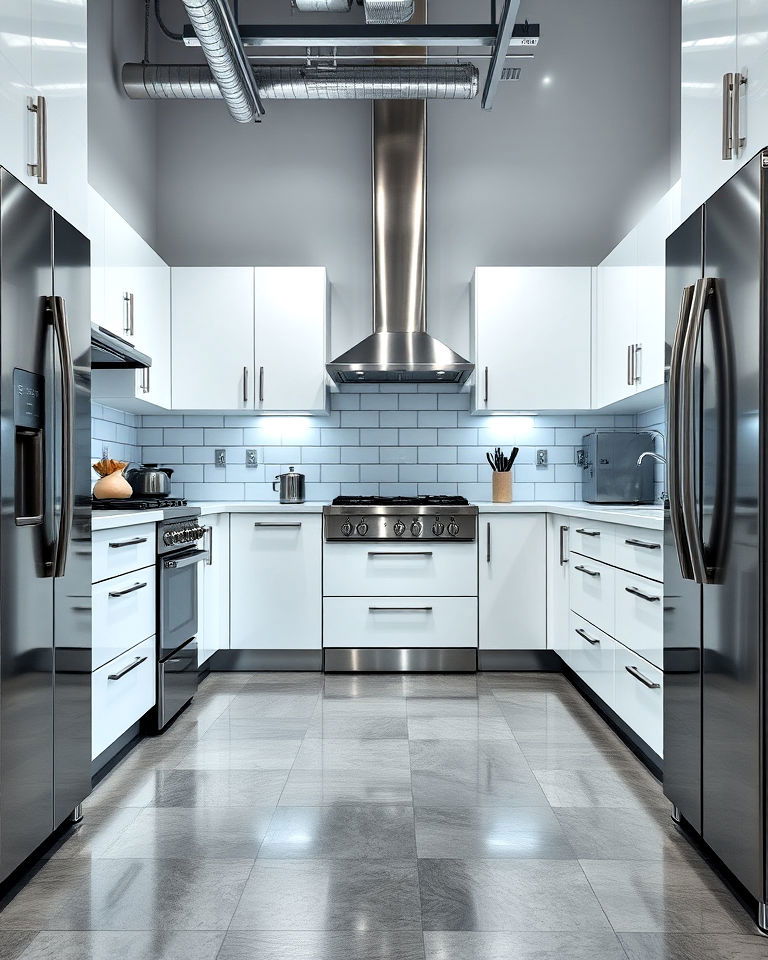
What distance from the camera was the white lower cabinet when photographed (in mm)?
3893

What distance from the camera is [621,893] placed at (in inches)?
73.0

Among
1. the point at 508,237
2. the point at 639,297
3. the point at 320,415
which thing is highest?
the point at 508,237

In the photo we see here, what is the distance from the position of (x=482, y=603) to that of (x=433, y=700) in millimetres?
728

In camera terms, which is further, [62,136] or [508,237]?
[508,237]

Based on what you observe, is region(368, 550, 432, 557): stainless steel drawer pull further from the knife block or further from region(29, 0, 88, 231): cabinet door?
region(29, 0, 88, 231): cabinet door

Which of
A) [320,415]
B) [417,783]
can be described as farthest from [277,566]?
[417,783]

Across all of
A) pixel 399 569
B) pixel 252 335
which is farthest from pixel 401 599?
pixel 252 335

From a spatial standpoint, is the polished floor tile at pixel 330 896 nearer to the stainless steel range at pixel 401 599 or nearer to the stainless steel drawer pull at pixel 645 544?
the stainless steel drawer pull at pixel 645 544

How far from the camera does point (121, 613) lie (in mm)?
2676

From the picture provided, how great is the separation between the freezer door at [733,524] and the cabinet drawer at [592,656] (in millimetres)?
1088

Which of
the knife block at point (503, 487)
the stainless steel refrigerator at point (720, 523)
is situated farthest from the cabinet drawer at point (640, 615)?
the knife block at point (503, 487)

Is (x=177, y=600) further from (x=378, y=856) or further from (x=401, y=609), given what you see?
(x=378, y=856)

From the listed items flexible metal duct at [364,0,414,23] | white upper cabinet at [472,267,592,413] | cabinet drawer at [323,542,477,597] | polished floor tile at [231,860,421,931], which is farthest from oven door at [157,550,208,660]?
flexible metal duct at [364,0,414,23]

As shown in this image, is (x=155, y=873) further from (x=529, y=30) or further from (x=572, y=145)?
(x=572, y=145)
